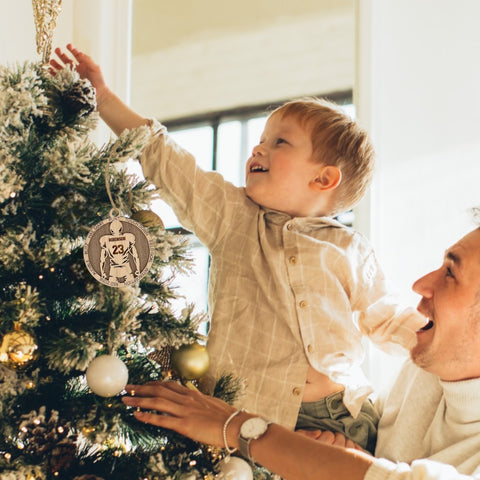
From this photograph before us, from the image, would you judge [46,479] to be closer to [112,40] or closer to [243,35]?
[112,40]

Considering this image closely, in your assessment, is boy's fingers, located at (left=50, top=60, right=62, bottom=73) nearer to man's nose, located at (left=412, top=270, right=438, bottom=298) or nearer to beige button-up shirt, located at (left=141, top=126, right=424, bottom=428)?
beige button-up shirt, located at (left=141, top=126, right=424, bottom=428)

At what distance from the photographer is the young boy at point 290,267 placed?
50.2 inches

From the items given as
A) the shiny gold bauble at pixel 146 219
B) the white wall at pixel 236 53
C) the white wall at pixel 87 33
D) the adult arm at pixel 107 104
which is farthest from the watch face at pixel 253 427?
the white wall at pixel 236 53

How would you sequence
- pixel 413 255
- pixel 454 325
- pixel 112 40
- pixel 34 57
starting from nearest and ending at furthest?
pixel 454 325, pixel 34 57, pixel 413 255, pixel 112 40

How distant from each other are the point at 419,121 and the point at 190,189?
2.59ft

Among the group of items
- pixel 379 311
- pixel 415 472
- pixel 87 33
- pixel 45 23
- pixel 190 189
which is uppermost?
pixel 87 33

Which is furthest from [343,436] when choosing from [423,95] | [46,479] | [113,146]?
[423,95]

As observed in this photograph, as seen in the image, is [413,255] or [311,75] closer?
[413,255]

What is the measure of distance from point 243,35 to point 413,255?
145 cm

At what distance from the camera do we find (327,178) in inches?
55.2

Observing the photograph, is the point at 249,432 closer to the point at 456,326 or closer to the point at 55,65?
the point at 456,326

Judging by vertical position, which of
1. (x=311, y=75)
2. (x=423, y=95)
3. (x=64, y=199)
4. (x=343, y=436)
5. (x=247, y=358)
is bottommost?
(x=343, y=436)

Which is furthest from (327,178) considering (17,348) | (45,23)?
(17,348)

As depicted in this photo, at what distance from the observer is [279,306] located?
4.26ft
